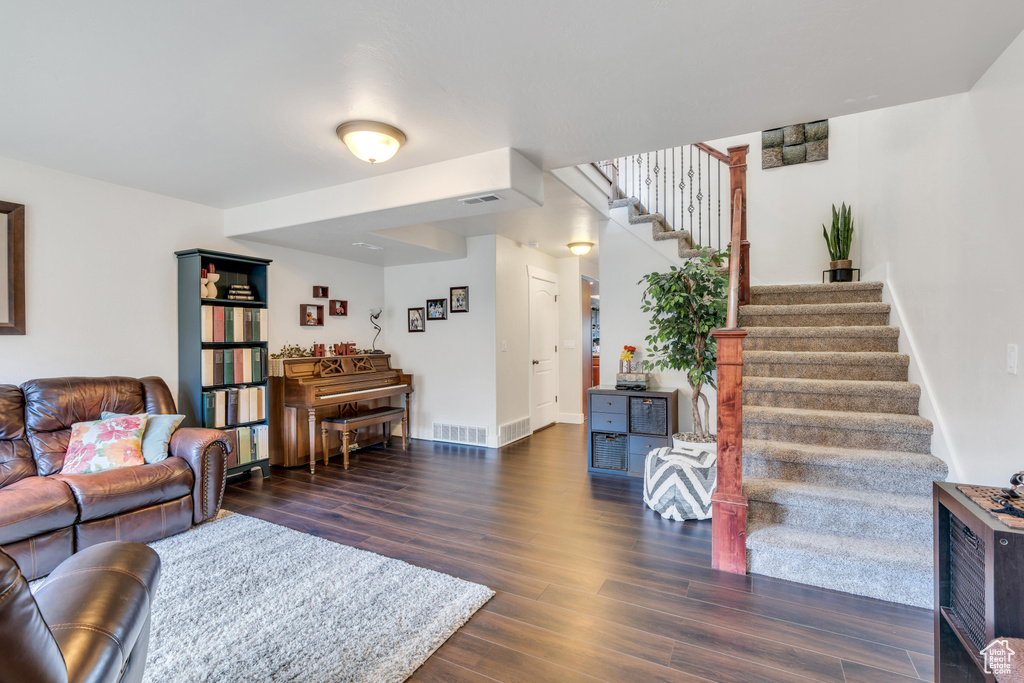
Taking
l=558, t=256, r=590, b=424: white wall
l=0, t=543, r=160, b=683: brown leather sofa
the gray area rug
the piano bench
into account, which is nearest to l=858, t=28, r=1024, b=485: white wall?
the gray area rug

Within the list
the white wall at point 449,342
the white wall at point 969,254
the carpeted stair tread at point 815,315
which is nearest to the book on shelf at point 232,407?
the white wall at point 449,342

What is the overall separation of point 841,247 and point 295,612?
16.5 feet

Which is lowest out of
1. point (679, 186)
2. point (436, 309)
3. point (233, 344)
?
point (233, 344)

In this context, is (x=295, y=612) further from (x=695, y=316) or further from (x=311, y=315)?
(x=311, y=315)

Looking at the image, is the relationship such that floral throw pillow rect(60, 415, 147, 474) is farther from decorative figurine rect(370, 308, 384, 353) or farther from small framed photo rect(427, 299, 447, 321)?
small framed photo rect(427, 299, 447, 321)

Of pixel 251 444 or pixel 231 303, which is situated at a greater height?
pixel 231 303

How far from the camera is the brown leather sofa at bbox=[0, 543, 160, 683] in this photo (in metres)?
0.72

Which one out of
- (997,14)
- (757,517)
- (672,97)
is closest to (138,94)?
(672,97)

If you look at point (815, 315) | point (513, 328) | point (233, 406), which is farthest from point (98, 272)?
point (815, 315)

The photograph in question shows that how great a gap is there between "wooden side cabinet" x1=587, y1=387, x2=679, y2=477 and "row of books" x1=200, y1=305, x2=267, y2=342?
3172 millimetres

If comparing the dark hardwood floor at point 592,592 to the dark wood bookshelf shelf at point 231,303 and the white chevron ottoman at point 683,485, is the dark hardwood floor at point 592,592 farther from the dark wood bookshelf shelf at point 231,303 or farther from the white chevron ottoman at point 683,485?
the dark wood bookshelf shelf at point 231,303

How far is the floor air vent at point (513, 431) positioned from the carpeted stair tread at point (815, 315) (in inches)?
109

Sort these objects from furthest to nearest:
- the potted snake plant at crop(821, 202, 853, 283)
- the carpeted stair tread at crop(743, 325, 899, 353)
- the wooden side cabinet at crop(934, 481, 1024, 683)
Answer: the potted snake plant at crop(821, 202, 853, 283) → the carpeted stair tread at crop(743, 325, 899, 353) → the wooden side cabinet at crop(934, 481, 1024, 683)

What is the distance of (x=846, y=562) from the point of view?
221cm
